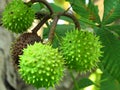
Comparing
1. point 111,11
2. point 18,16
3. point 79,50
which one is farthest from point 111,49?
point 18,16

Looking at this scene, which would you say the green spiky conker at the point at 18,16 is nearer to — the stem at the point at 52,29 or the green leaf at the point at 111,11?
the stem at the point at 52,29

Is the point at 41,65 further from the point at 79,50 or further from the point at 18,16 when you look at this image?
the point at 18,16

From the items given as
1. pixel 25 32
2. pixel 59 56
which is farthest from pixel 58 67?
pixel 25 32

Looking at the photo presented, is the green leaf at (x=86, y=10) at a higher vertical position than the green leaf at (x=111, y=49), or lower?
higher

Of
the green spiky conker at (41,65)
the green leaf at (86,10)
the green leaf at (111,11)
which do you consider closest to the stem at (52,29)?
the green spiky conker at (41,65)

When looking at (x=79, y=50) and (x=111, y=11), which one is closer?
(x=79, y=50)

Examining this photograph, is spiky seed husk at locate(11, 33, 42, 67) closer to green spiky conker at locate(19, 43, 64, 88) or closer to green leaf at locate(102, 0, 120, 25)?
green spiky conker at locate(19, 43, 64, 88)
